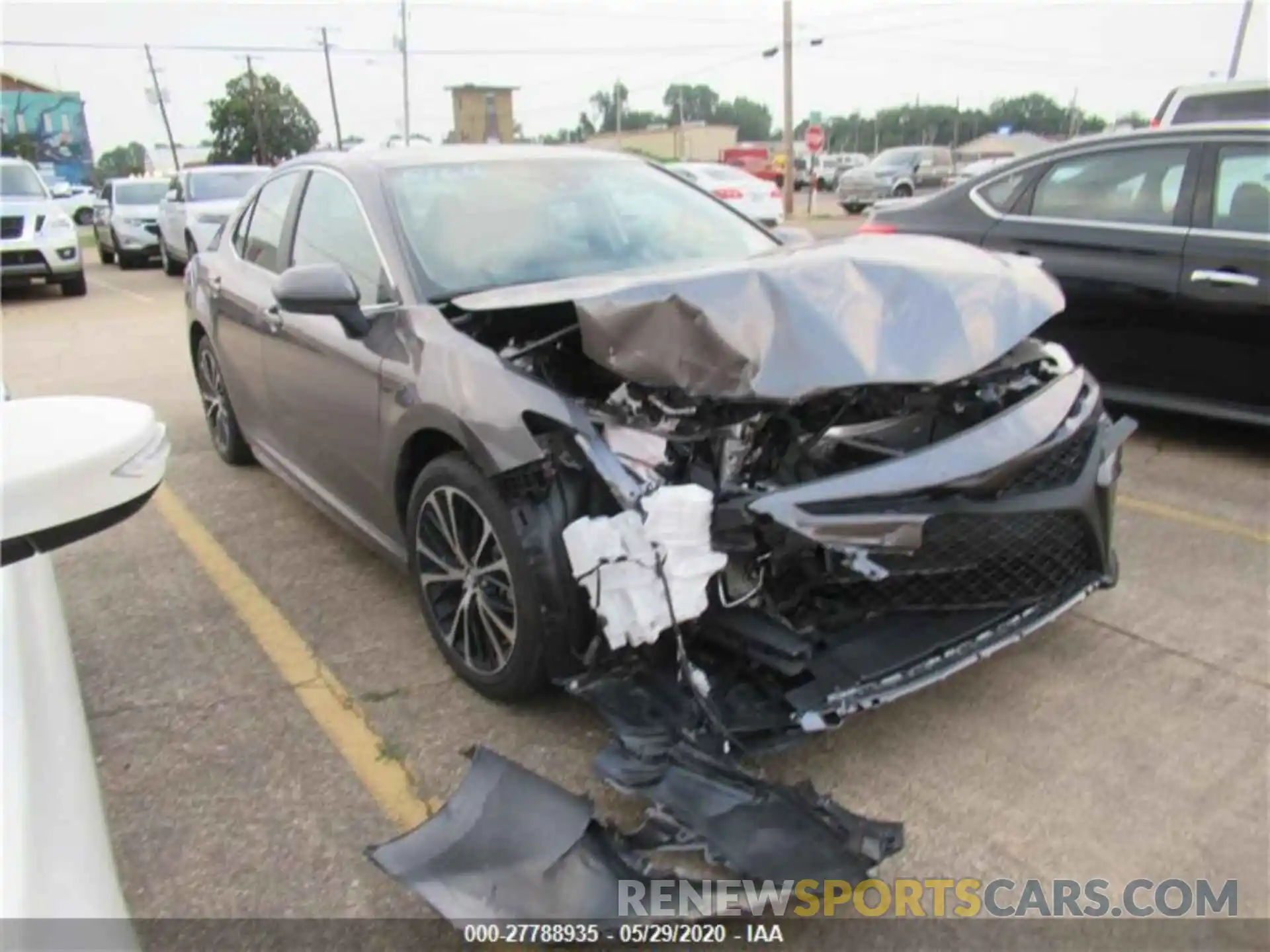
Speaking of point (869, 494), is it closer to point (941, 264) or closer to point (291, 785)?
point (941, 264)

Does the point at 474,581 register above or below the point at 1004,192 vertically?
below

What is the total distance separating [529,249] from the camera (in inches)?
140

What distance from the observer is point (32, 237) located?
42.7 ft

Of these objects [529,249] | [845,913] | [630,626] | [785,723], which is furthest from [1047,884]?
[529,249]

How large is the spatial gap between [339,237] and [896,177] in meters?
26.2

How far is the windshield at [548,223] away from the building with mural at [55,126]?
70061mm

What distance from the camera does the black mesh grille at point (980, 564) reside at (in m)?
2.53

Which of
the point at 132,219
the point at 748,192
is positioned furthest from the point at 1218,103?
the point at 132,219

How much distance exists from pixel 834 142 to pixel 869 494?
106576mm

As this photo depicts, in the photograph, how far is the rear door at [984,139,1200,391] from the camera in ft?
16.3

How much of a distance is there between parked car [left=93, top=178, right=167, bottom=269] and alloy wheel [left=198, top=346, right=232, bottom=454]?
40.5 feet

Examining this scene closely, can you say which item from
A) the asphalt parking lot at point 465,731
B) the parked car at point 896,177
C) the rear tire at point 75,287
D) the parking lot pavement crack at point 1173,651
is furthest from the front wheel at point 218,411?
the parked car at point 896,177

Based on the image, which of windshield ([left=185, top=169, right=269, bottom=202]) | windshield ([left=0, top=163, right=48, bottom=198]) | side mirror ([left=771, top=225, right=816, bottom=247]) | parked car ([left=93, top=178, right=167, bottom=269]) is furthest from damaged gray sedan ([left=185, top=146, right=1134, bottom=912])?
parked car ([left=93, top=178, right=167, bottom=269])

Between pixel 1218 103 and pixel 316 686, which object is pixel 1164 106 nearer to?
pixel 1218 103
